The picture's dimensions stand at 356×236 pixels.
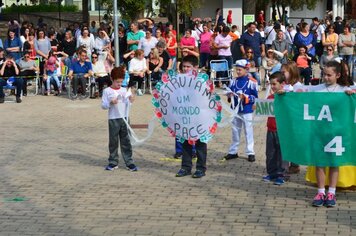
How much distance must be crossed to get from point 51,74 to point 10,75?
4.53ft

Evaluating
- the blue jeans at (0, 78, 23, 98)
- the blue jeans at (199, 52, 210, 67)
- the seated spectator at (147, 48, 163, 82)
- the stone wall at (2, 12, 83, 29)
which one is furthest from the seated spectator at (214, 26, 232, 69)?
the stone wall at (2, 12, 83, 29)

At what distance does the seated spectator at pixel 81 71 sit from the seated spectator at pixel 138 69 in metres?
1.10

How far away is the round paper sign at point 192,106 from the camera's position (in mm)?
10891

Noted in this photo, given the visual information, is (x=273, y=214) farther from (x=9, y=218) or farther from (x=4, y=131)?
(x=4, y=131)

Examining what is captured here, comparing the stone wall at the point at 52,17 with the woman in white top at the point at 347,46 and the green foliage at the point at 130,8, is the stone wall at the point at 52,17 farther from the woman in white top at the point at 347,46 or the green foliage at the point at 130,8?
the woman in white top at the point at 347,46

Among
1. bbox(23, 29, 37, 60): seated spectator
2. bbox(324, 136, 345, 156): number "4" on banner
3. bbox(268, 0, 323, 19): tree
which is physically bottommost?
bbox(324, 136, 345, 156): number "4" on banner

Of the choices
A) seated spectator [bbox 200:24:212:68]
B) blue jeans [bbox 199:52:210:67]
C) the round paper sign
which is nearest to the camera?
the round paper sign

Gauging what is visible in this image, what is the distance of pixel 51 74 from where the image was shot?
21.8m

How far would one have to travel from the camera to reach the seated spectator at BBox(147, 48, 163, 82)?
21234 millimetres

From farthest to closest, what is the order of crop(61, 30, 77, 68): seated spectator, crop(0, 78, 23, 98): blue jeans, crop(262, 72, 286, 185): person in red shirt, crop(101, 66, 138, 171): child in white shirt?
crop(61, 30, 77, 68): seated spectator, crop(0, 78, 23, 98): blue jeans, crop(101, 66, 138, 171): child in white shirt, crop(262, 72, 286, 185): person in red shirt

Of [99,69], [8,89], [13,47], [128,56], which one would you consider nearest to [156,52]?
→ [128,56]

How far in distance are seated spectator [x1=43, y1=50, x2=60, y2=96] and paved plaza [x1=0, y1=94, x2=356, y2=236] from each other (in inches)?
280

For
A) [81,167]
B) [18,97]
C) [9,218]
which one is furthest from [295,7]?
[9,218]

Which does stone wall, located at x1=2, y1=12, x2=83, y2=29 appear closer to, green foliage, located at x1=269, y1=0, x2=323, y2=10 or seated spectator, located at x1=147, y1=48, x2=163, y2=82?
green foliage, located at x1=269, y1=0, x2=323, y2=10
